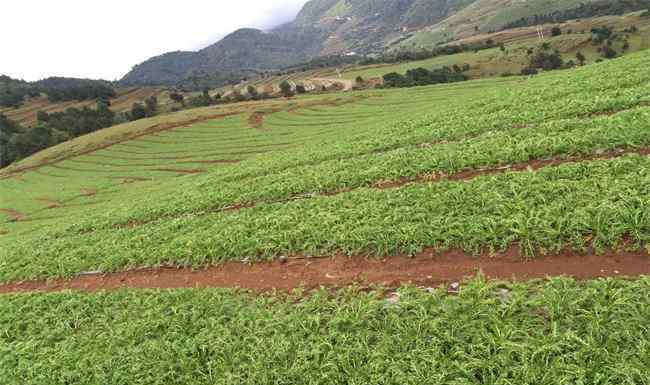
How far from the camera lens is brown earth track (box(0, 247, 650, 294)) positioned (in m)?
8.68

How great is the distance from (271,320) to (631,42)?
167m

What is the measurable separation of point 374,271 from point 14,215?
50.9 meters

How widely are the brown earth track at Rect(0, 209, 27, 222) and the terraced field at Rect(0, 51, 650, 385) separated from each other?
27234mm

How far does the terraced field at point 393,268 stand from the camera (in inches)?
292

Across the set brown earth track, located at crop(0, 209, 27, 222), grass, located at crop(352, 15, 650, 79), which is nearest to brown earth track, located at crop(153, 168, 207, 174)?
brown earth track, located at crop(0, 209, 27, 222)

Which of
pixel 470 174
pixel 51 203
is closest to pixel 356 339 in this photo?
pixel 470 174

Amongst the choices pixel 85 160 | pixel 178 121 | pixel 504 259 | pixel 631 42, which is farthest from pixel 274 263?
pixel 631 42

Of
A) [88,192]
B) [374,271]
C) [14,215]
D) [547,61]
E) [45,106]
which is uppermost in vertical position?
[45,106]

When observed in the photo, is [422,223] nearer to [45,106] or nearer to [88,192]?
[88,192]

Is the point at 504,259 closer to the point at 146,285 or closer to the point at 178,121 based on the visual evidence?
the point at 146,285

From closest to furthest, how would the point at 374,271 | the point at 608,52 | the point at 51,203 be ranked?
the point at 374,271 < the point at 51,203 < the point at 608,52

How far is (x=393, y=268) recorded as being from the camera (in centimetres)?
1079

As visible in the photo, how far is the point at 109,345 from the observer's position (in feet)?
34.3

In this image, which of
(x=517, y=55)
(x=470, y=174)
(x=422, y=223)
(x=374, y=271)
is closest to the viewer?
(x=374, y=271)
